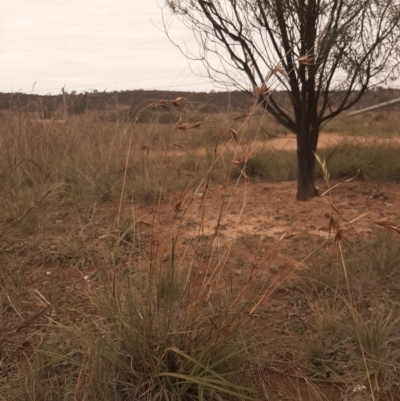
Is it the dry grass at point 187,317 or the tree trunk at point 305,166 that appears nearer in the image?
the dry grass at point 187,317

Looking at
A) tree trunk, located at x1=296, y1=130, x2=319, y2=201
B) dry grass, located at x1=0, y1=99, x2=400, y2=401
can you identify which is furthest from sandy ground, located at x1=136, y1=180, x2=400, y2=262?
dry grass, located at x1=0, y1=99, x2=400, y2=401

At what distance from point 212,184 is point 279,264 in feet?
7.31

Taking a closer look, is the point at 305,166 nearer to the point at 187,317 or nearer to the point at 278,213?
the point at 278,213

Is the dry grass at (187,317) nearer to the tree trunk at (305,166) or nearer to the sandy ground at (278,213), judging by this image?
the sandy ground at (278,213)

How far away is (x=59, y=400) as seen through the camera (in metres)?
1.69

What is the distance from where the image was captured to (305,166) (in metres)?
4.09

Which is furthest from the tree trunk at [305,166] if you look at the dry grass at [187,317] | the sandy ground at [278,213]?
the dry grass at [187,317]

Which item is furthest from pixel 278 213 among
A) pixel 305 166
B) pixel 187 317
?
pixel 187 317

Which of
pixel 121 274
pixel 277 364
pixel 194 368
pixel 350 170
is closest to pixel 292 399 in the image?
pixel 277 364

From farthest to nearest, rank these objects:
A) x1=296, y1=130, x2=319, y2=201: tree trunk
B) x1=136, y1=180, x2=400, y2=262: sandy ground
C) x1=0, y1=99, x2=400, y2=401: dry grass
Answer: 1. x1=296, y1=130, x2=319, y2=201: tree trunk
2. x1=136, y1=180, x2=400, y2=262: sandy ground
3. x1=0, y1=99, x2=400, y2=401: dry grass

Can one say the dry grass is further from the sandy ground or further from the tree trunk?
the tree trunk

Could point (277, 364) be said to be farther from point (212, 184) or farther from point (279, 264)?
point (212, 184)

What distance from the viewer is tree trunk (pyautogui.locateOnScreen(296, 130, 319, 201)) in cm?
408

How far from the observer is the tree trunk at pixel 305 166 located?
161 inches
